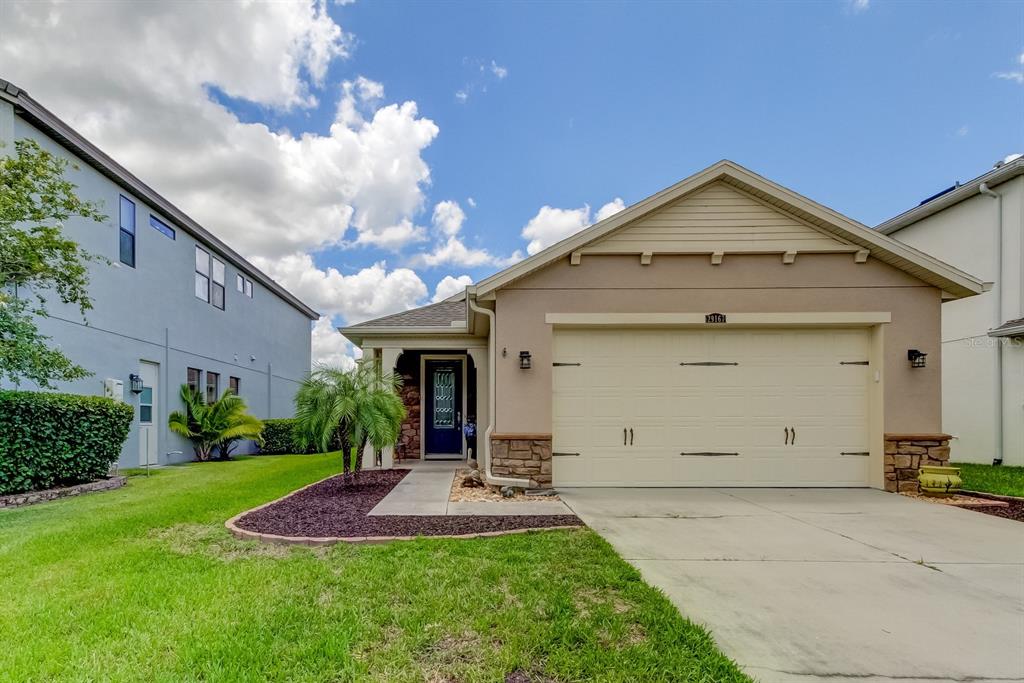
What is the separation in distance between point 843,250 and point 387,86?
32.3 ft

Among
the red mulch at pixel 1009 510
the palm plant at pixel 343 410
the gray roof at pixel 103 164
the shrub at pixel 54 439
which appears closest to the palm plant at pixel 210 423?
the gray roof at pixel 103 164

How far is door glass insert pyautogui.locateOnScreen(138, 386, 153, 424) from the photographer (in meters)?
11.9

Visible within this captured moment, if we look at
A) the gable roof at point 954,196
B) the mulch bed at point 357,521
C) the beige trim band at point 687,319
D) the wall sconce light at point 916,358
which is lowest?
the mulch bed at point 357,521

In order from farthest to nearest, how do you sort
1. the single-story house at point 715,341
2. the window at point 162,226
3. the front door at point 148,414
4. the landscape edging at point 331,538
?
the window at point 162,226
the front door at point 148,414
the single-story house at point 715,341
the landscape edging at point 331,538

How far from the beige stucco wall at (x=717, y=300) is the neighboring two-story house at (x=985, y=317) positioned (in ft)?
13.9

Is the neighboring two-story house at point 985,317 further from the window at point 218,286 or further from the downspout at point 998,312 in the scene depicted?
Answer: the window at point 218,286

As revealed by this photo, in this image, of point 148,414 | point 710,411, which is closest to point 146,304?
point 148,414

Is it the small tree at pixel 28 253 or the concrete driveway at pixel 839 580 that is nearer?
the concrete driveway at pixel 839 580

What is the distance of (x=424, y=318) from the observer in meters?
10.5

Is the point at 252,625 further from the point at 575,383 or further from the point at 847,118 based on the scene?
the point at 847,118

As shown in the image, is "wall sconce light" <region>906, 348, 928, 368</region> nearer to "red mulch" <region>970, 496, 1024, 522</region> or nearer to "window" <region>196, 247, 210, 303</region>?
"red mulch" <region>970, 496, 1024, 522</region>

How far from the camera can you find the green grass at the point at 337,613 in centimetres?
240

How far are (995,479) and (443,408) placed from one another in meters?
10.0

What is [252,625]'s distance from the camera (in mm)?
2811
